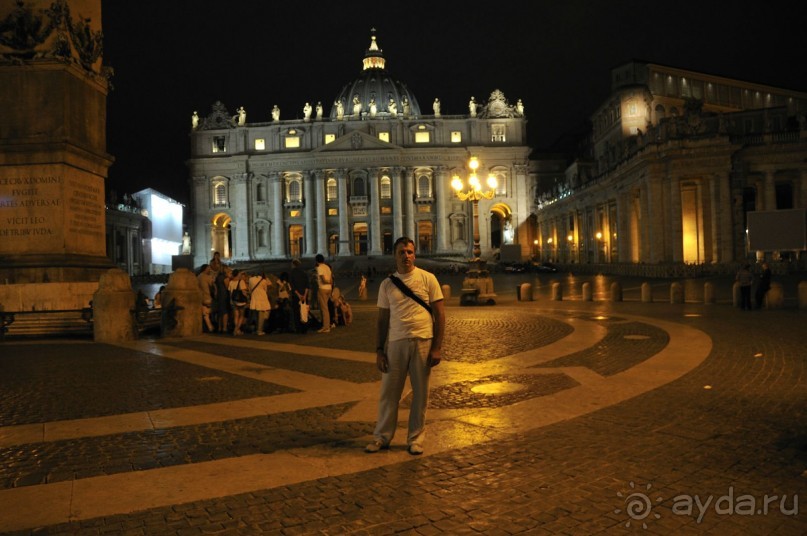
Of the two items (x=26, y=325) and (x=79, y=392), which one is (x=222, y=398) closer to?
(x=79, y=392)

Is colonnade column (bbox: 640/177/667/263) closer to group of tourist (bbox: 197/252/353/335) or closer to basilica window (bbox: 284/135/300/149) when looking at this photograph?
group of tourist (bbox: 197/252/353/335)

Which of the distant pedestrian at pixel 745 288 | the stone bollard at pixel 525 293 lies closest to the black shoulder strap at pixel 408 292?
the distant pedestrian at pixel 745 288

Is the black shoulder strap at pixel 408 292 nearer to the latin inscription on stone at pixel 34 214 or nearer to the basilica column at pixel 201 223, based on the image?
the latin inscription on stone at pixel 34 214

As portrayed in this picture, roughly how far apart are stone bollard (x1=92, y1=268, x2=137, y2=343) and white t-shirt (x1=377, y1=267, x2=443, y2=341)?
9206 mm

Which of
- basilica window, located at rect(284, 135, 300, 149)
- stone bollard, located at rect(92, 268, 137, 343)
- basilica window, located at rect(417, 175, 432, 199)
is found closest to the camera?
stone bollard, located at rect(92, 268, 137, 343)

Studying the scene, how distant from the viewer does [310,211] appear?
10131 cm

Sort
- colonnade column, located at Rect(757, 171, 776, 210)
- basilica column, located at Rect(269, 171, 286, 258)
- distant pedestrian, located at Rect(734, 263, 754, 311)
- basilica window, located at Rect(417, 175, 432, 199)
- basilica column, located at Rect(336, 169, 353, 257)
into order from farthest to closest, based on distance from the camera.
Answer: basilica window, located at Rect(417, 175, 432, 199), basilica column, located at Rect(269, 171, 286, 258), basilica column, located at Rect(336, 169, 353, 257), colonnade column, located at Rect(757, 171, 776, 210), distant pedestrian, located at Rect(734, 263, 754, 311)

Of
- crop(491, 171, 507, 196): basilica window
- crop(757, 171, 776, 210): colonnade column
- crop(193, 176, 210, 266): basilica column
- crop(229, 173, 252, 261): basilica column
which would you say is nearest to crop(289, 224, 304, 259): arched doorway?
crop(229, 173, 252, 261): basilica column

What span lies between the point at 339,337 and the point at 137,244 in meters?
73.5

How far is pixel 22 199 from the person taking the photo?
45.1 ft

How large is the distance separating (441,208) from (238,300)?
3432 inches

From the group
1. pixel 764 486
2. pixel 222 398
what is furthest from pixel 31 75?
pixel 764 486

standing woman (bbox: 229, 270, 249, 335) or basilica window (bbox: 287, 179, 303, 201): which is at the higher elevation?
basilica window (bbox: 287, 179, 303, 201)

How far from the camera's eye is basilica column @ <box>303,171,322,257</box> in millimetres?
101375
